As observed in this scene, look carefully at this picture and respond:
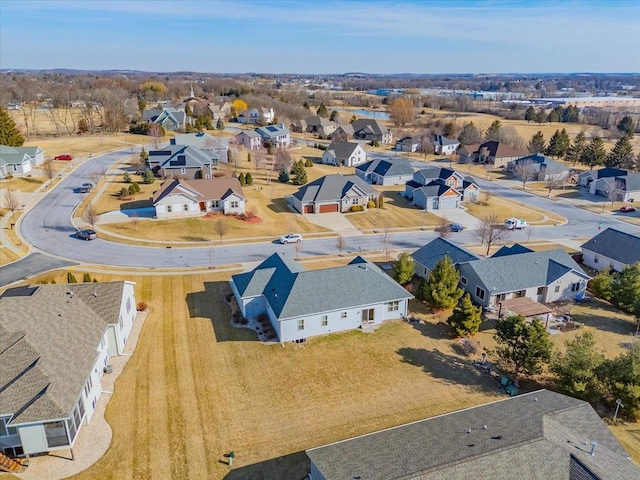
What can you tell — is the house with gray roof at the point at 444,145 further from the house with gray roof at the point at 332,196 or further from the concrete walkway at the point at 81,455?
the concrete walkway at the point at 81,455

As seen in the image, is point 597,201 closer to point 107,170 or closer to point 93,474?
point 93,474

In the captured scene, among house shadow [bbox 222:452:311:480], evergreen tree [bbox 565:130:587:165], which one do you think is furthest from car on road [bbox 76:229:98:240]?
evergreen tree [bbox 565:130:587:165]

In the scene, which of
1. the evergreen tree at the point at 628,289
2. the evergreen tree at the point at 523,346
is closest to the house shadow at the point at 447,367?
the evergreen tree at the point at 523,346

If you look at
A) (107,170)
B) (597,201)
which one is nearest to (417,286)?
(597,201)

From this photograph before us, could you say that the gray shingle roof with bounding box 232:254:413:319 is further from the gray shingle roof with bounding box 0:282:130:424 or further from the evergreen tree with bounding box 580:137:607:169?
the evergreen tree with bounding box 580:137:607:169

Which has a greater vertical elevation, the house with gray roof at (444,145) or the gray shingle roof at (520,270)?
the house with gray roof at (444,145)

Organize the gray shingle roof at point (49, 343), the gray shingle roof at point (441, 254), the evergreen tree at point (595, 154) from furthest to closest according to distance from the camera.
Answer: the evergreen tree at point (595, 154) → the gray shingle roof at point (441, 254) → the gray shingle roof at point (49, 343)
